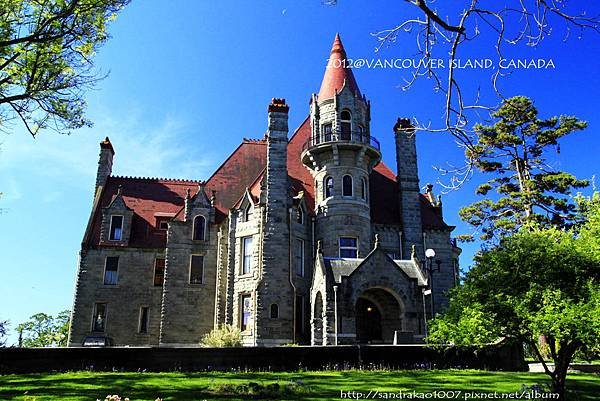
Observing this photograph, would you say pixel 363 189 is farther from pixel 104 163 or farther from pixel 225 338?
pixel 104 163

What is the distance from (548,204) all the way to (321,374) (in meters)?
23.3

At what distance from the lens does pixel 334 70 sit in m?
34.5

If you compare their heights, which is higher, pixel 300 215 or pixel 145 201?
pixel 145 201

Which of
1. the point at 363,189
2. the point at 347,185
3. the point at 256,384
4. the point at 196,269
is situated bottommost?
the point at 256,384

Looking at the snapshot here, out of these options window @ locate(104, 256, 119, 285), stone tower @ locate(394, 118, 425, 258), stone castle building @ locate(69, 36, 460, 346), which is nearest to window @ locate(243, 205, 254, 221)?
stone castle building @ locate(69, 36, 460, 346)

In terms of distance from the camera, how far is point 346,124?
32.6 m

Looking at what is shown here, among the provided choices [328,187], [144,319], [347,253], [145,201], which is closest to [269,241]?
[347,253]

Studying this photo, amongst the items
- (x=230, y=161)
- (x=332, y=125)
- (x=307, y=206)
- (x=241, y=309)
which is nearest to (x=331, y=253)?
(x=307, y=206)

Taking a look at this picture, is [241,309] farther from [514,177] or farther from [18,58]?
[514,177]

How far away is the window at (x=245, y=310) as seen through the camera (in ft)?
94.5

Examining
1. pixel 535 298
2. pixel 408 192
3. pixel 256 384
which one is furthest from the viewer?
pixel 408 192

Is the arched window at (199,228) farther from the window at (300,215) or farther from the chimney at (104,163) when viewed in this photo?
the chimney at (104,163)

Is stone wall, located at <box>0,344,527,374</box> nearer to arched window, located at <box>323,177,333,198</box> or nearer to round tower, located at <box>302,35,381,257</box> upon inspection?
round tower, located at <box>302,35,381,257</box>

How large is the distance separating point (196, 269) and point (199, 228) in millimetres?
2678
